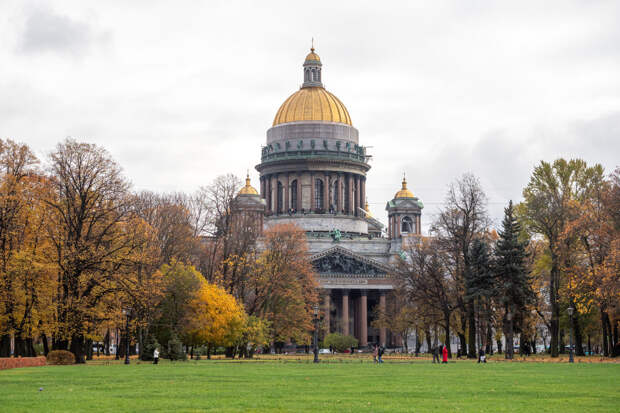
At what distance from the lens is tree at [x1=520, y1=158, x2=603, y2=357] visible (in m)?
66.8

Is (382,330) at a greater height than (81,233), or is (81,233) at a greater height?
(81,233)

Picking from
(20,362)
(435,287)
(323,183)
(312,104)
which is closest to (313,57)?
(312,104)

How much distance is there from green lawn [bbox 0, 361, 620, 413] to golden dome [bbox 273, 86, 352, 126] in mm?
100399

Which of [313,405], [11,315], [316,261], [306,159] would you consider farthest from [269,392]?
[306,159]

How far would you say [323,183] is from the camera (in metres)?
138

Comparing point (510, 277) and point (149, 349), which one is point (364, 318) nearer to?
point (510, 277)

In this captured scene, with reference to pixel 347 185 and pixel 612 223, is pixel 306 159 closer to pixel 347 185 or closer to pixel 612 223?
pixel 347 185

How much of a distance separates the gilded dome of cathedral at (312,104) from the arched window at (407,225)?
1711cm

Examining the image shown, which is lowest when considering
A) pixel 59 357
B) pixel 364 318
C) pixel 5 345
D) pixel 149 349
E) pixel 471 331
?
pixel 59 357

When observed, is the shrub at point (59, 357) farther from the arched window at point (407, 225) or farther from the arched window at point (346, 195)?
the arched window at point (346, 195)

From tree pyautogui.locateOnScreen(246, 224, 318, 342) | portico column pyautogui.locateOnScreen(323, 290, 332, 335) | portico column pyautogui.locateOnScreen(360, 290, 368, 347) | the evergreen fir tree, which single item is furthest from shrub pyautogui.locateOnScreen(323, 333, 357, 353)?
the evergreen fir tree

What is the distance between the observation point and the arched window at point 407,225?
13450 cm

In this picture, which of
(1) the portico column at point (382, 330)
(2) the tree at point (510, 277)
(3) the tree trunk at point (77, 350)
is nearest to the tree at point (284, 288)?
(2) the tree at point (510, 277)

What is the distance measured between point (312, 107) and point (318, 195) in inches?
520
